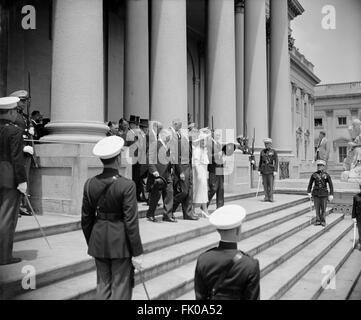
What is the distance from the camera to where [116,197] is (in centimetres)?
409

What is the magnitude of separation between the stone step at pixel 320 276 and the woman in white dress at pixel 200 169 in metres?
2.90

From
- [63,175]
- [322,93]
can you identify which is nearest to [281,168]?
[63,175]

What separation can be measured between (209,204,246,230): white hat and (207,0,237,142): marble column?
36.7 feet

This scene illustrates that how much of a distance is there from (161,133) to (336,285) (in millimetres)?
4704

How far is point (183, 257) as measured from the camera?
659 centimetres

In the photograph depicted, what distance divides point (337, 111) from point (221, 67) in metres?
56.9

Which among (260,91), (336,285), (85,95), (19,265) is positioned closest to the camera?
(19,265)

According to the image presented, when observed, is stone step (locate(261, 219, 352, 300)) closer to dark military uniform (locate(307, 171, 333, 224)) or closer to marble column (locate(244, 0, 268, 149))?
dark military uniform (locate(307, 171, 333, 224))

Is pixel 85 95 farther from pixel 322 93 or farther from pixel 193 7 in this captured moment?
pixel 322 93

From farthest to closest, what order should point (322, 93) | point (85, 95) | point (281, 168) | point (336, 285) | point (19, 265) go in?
point (322, 93) < point (281, 168) < point (85, 95) < point (336, 285) < point (19, 265)

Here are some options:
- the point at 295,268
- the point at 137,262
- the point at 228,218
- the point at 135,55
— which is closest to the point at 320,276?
the point at 295,268

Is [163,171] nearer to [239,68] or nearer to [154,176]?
[154,176]

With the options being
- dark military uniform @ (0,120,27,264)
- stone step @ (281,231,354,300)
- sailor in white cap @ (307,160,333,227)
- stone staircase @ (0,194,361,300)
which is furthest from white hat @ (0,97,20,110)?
sailor in white cap @ (307,160,333,227)
